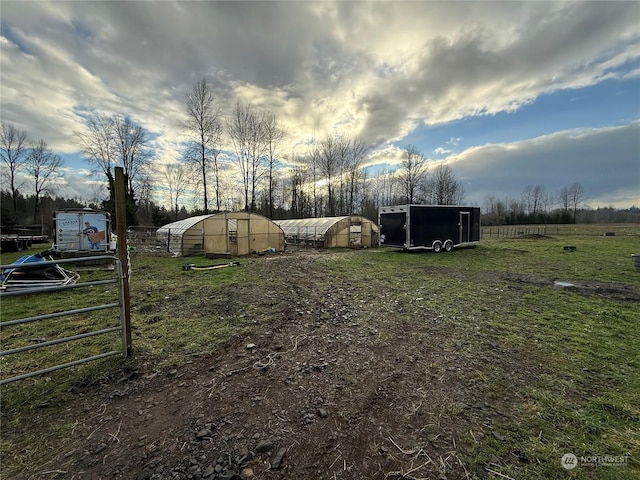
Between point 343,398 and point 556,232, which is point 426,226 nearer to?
point 343,398

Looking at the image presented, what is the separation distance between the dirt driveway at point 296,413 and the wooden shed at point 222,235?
15.1 meters

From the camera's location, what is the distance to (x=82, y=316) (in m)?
6.55

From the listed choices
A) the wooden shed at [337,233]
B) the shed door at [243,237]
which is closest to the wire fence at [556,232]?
the wooden shed at [337,233]

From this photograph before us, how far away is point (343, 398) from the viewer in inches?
135

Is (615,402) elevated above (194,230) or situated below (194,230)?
below

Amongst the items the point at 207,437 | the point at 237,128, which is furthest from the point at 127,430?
the point at 237,128

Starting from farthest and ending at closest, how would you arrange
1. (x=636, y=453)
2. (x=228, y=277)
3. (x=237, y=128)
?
1. (x=237, y=128)
2. (x=228, y=277)
3. (x=636, y=453)

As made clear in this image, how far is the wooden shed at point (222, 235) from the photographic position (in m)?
18.7

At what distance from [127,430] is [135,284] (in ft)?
29.2

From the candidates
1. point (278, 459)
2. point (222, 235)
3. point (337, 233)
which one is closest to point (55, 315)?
point (278, 459)

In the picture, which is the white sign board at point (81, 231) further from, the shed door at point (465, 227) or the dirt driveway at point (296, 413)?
the shed door at point (465, 227)

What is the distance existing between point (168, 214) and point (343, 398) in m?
50.0

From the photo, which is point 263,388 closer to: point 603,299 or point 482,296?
point 482,296

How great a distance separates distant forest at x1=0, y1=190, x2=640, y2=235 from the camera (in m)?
37.3
